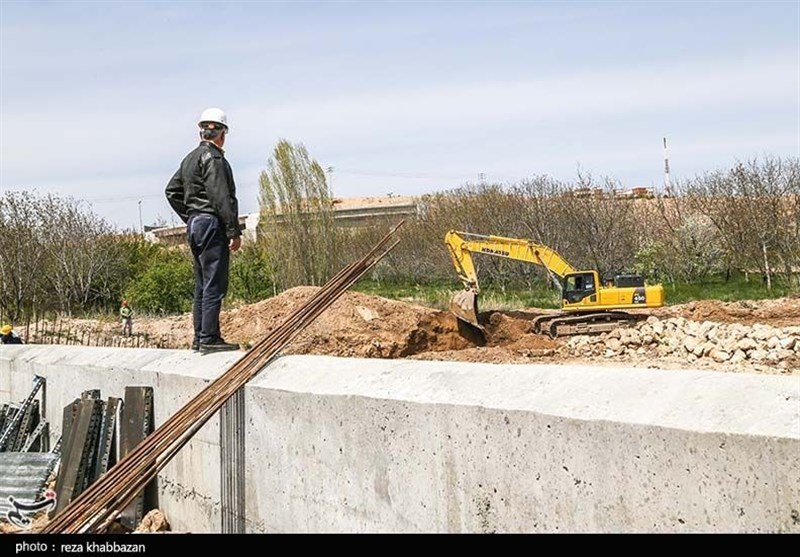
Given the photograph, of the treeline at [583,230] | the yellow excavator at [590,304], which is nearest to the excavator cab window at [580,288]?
the yellow excavator at [590,304]

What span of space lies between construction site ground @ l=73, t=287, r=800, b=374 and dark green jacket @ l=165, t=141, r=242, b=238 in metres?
5.61

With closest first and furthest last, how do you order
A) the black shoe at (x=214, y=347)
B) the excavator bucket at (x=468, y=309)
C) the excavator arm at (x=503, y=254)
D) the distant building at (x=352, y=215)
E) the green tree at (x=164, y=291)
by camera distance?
1. the black shoe at (x=214, y=347)
2. the excavator bucket at (x=468, y=309)
3. the excavator arm at (x=503, y=254)
4. the green tree at (x=164, y=291)
5. the distant building at (x=352, y=215)

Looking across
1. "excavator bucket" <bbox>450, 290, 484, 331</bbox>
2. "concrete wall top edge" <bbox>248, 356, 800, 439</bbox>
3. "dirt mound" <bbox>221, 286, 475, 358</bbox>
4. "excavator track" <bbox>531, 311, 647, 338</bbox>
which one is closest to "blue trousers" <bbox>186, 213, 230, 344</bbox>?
"concrete wall top edge" <bbox>248, 356, 800, 439</bbox>

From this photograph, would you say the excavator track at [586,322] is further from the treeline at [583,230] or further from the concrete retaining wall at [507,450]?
the concrete retaining wall at [507,450]

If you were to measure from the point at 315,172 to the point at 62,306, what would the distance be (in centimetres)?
1270

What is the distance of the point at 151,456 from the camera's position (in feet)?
17.3

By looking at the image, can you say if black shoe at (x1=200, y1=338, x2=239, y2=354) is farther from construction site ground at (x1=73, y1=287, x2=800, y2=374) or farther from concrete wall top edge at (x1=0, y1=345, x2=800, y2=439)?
construction site ground at (x1=73, y1=287, x2=800, y2=374)

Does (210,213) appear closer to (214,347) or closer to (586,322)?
(214,347)

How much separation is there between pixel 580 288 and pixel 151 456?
599 inches

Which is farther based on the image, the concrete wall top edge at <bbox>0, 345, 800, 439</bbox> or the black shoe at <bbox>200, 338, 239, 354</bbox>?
the black shoe at <bbox>200, 338, 239, 354</bbox>

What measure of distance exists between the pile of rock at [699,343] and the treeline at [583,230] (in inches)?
480

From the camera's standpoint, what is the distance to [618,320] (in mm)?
19750

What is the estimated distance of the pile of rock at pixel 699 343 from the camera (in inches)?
516

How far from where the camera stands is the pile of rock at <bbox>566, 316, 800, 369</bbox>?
43.0ft
